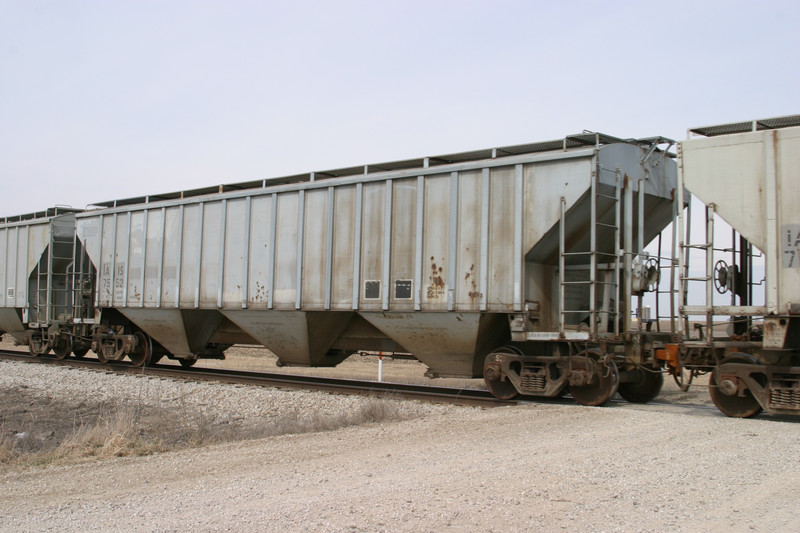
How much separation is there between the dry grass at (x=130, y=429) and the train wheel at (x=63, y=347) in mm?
8530

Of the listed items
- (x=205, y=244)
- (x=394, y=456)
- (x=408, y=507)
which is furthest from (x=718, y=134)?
(x=205, y=244)

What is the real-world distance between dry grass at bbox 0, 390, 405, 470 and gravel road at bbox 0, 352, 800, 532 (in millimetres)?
493

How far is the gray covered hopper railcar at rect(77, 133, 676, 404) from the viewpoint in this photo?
11.3 meters

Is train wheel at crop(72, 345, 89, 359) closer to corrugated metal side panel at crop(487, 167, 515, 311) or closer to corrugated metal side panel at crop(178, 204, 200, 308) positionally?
corrugated metal side panel at crop(178, 204, 200, 308)

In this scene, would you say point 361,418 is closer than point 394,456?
No

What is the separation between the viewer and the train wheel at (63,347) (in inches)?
779

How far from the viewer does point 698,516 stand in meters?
5.04

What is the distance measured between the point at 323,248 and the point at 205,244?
Result: 11.5 feet

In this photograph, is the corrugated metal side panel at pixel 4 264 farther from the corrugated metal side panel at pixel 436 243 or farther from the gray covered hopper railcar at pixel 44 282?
the corrugated metal side panel at pixel 436 243

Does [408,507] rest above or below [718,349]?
below

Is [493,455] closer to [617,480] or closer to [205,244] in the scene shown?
[617,480]

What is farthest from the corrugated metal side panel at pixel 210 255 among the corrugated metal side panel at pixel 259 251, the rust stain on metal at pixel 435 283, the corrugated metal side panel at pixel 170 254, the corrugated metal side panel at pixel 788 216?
the corrugated metal side panel at pixel 788 216

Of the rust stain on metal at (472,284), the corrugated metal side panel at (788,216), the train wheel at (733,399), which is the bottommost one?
the train wheel at (733,399)

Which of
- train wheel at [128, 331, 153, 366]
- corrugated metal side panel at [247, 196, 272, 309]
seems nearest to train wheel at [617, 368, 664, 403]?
corrugated metal side panel at [247, 196, 272, 309]
